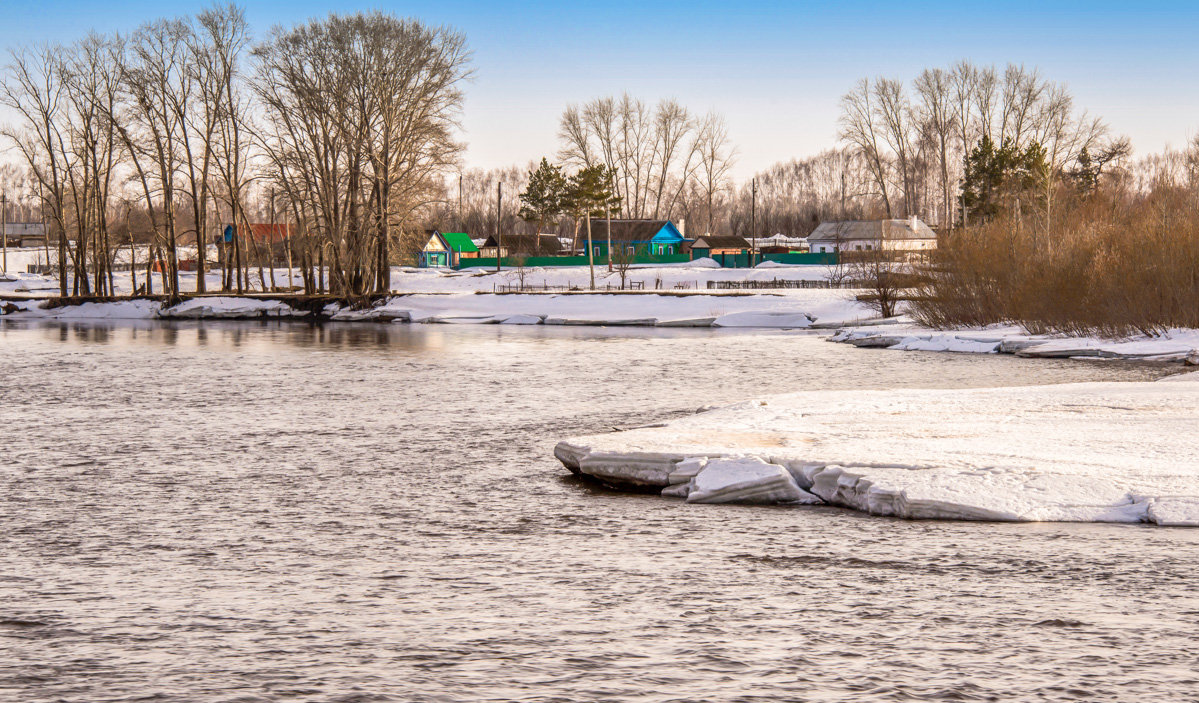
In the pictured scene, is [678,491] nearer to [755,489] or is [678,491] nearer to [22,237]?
[755,489]

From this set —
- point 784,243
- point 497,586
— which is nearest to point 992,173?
point 784,243

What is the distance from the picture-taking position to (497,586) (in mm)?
7426

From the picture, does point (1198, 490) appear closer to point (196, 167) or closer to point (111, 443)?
point (111, 443)

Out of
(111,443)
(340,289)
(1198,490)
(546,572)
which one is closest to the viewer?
(546,572)

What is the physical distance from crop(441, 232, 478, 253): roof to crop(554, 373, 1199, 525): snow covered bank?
10184 cm

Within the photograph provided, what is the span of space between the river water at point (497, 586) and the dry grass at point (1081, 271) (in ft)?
63.4

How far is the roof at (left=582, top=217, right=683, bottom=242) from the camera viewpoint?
10725 centimetres

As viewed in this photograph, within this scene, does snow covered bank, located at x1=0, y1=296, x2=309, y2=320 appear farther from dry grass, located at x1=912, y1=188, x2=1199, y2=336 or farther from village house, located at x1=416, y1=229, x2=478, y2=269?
village house, located at x1=416, y1=229, x2=478, y2=269

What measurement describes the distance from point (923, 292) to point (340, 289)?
30.6 meters

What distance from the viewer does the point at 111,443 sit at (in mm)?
14172

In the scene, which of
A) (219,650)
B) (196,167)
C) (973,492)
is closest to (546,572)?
(219,650)

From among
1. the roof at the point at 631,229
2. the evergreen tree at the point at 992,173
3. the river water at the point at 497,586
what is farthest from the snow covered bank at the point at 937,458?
the roof at the point at 631,229

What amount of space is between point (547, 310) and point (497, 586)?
4577 centimetres

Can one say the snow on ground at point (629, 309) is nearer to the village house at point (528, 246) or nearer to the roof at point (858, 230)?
the roof at point (858, 230)
